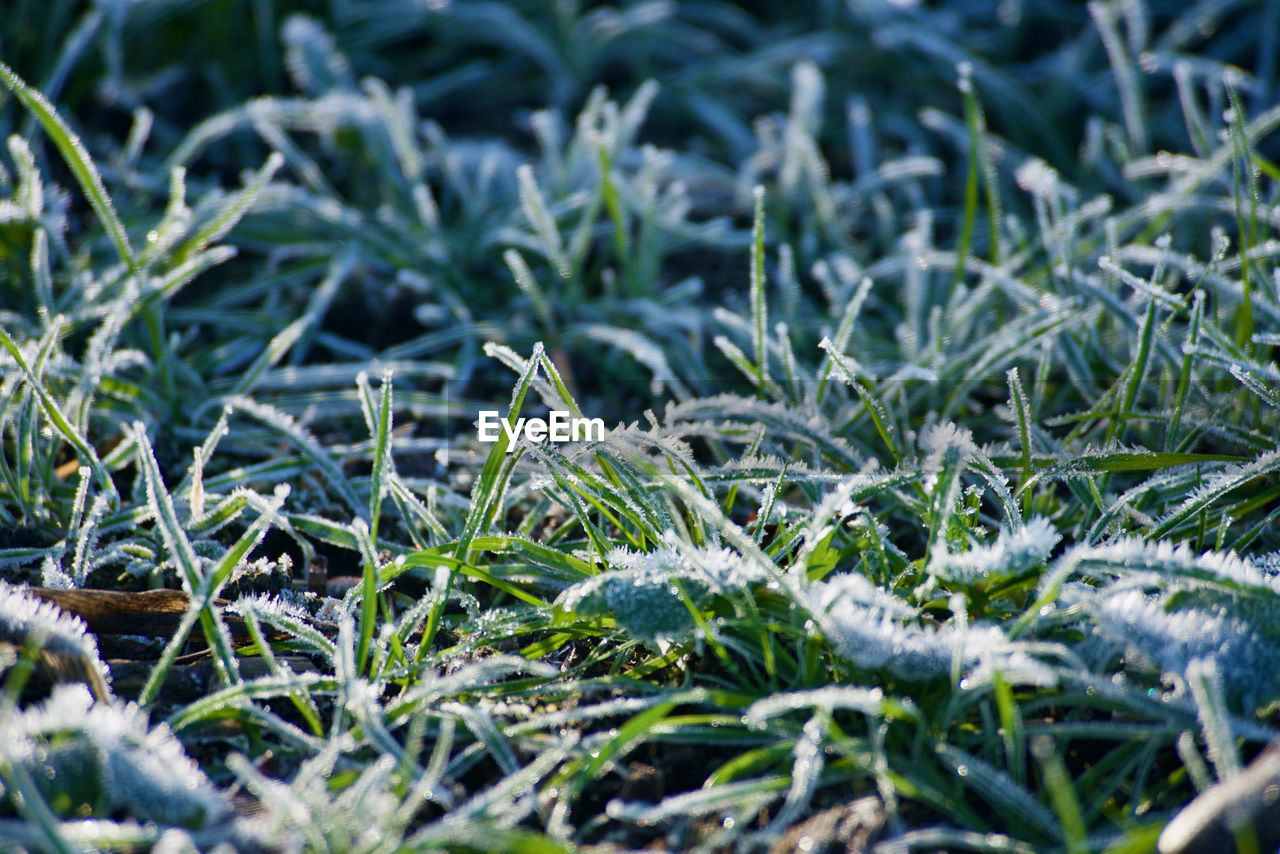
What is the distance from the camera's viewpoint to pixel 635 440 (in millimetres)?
1123

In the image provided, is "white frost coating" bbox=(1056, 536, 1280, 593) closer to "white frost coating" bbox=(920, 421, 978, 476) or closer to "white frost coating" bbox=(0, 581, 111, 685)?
"white frost coating" bbox=(920, 421, 978, 476)

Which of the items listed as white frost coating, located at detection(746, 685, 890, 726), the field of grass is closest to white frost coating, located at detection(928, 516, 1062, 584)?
the field of grass

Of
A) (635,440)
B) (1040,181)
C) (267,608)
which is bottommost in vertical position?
(267,608)

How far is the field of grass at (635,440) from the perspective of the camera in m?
0.84

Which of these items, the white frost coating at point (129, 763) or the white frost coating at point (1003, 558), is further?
the white frost coating at point (1003, 558)

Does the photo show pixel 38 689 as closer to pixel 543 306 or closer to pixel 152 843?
pixel 152 843

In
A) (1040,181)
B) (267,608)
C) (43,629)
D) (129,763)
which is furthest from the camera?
(1040,181)

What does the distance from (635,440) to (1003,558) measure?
0.43m

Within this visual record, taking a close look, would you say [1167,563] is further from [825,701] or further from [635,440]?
[635,440]

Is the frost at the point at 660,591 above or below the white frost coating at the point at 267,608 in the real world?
above

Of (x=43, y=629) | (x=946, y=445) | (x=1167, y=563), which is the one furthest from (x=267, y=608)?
(x=1167, y=563)

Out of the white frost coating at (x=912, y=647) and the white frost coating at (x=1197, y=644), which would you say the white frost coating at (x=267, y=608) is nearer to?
the white frost coating at (x=912, y=647)

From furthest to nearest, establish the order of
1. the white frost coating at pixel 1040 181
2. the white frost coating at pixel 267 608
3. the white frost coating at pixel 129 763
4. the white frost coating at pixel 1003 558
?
the white frost coating at pixel 1040 181 < the white frost coating at pixel 267 608 < the white frost coating at pixel 1003 558 < the white frost coating at pixel 129 763

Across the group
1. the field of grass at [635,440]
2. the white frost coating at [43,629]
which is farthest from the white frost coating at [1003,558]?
the white frost coating at [43,629]
